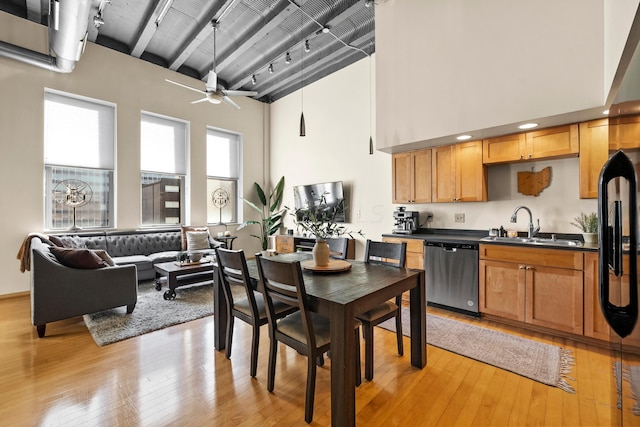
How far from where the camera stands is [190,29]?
4.71m

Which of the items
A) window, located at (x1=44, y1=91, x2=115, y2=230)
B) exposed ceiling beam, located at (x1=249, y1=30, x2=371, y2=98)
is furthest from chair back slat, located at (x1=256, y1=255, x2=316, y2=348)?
window, located at (x1=44, y1=91, x2=115, y2=230)

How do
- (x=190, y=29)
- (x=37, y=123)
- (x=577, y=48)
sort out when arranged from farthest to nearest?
(x=190, y=29), (x=37, y=123), (x=577, y=48)

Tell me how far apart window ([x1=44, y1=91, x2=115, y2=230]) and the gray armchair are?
166 centimetres

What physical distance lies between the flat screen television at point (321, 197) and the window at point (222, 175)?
1618mm

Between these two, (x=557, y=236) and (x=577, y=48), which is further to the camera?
(x=557, y=236)

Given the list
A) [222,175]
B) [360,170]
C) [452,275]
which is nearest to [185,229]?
[222,175]

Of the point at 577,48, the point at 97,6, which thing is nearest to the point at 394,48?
the point at 577,48

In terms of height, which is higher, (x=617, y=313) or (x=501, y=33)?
(x=501, y=33)

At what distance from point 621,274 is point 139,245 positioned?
19.6 feet

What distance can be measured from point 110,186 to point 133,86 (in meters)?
1.89

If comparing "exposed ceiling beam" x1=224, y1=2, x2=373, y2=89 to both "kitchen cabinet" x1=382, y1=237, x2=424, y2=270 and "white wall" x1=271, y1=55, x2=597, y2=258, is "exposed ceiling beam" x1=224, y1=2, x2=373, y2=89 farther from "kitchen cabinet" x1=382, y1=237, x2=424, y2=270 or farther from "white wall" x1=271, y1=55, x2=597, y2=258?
"kitchen cabinet" x1=382, y1=237, x2=424, y2=270

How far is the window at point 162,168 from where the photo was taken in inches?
219

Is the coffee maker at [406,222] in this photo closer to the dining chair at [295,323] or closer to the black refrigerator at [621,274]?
the dining chair at [295,323]

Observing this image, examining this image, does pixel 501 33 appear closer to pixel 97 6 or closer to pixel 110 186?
pixel 97 6
